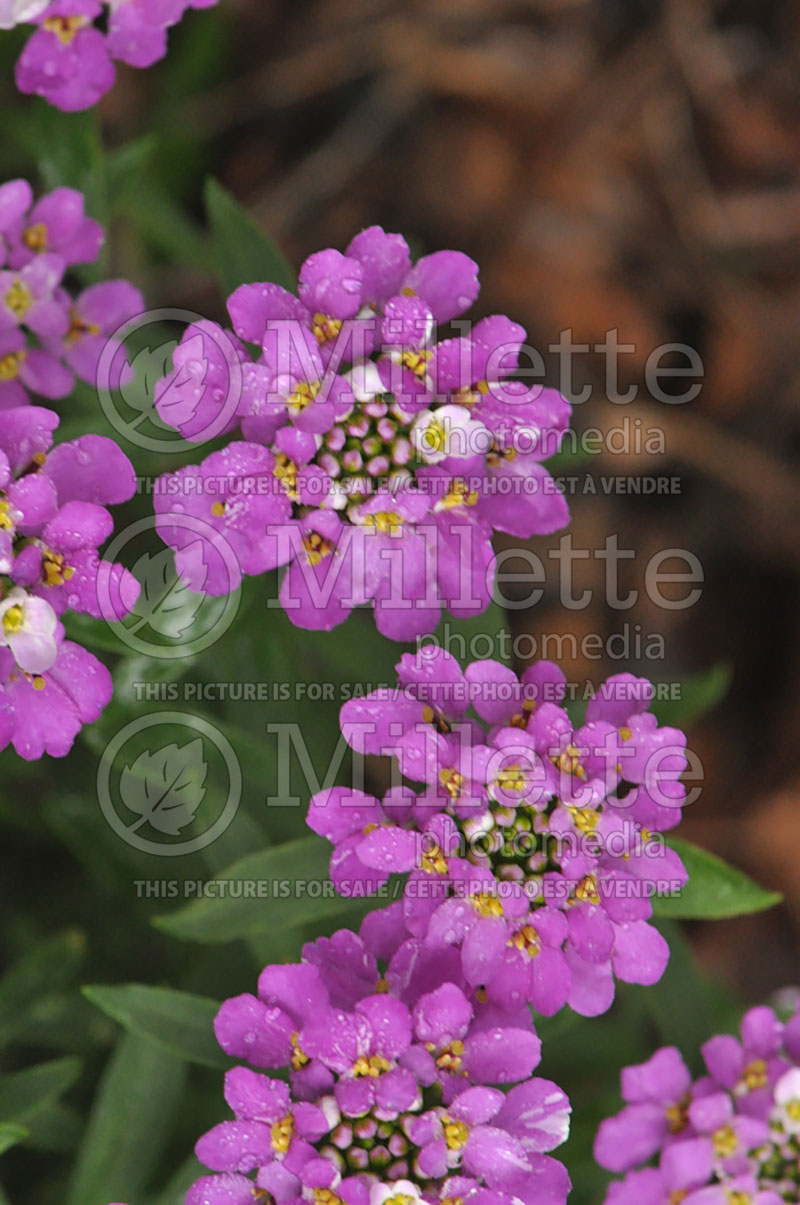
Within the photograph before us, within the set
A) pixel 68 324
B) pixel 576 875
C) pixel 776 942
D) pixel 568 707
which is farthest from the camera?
pixel 776 942

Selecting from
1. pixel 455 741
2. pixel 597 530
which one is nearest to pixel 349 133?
pixel 597 530

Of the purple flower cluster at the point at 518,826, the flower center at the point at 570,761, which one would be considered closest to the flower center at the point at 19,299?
the purple flower cluster at the point at 518,826

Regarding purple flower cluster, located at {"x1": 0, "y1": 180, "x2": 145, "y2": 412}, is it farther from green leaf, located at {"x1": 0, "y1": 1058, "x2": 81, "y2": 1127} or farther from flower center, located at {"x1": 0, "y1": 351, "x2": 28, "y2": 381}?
green leaf, located at {"x1": 0, "y1": 1058, "x2": 81, "y2": 1127}

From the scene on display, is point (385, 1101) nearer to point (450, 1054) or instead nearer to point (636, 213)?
point (450, 1054)

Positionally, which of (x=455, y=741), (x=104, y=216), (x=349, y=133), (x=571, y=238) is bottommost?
(x=455, y=741)

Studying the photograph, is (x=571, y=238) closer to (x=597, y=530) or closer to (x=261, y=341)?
(x=597, y=530)

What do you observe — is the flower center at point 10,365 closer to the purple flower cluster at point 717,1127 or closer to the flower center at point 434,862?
the flower center at point 434,862

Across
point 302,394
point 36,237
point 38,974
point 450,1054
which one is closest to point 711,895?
point 450,1054
